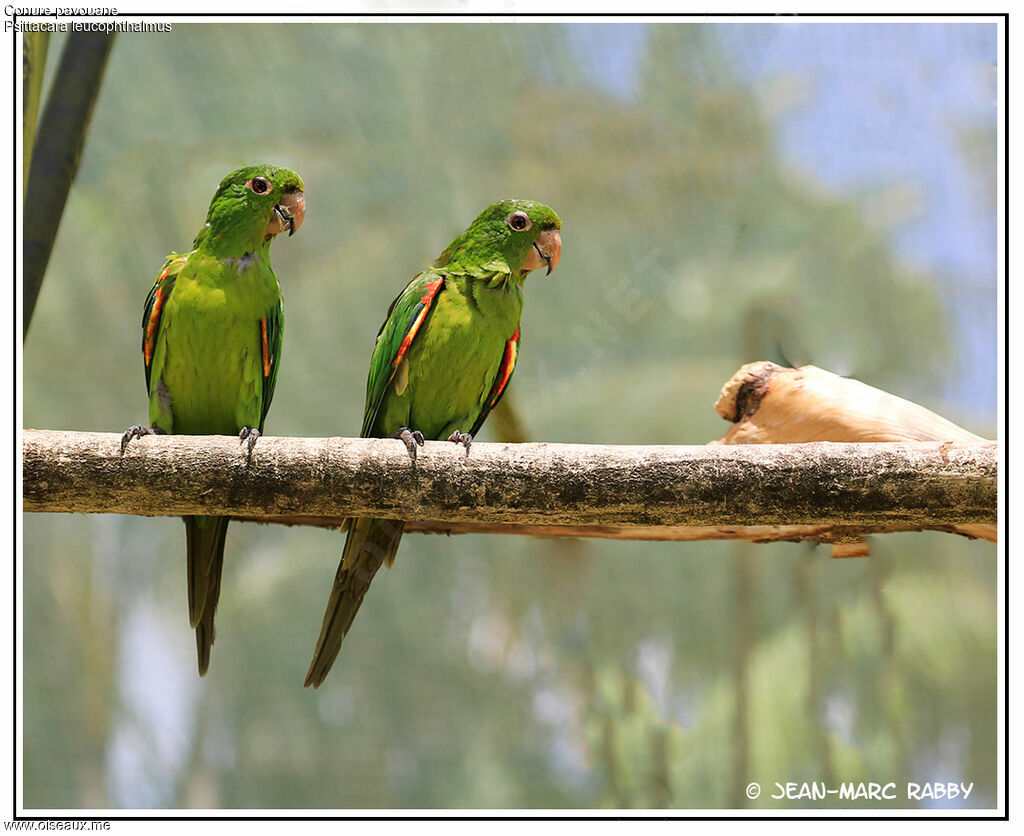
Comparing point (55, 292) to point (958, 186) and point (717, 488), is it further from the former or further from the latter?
point (958, 186)

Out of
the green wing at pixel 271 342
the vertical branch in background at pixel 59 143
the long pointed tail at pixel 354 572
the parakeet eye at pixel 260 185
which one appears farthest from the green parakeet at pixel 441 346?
the vertical branch in background at pixel 59 143

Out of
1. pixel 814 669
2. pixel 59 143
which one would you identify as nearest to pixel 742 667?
pixel 814 669

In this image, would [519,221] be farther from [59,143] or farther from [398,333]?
[59,143]

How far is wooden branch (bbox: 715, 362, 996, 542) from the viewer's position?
1.49 meters

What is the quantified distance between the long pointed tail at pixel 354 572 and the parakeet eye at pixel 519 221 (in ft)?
1.90

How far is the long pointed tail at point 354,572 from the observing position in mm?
1512

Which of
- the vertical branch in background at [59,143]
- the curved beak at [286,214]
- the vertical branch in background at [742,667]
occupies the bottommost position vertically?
the vertical branch in background at [742,667]

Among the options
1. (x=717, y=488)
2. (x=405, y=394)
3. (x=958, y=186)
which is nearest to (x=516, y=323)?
(x=405, y=394)

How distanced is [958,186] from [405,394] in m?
1.30

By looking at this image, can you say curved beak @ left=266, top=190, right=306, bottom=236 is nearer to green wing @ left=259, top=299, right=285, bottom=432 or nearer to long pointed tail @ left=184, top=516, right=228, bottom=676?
green wing @ left=259, top=299, right=285, bottom=432

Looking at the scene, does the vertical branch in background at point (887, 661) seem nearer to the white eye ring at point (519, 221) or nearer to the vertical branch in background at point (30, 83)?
the white eye ring at point (519, 221)

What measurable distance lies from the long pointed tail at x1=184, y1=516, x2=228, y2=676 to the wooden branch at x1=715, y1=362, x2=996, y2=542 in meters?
0.99

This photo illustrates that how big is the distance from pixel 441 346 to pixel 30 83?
38.2 inches

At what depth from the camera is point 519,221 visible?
1.56 metres
